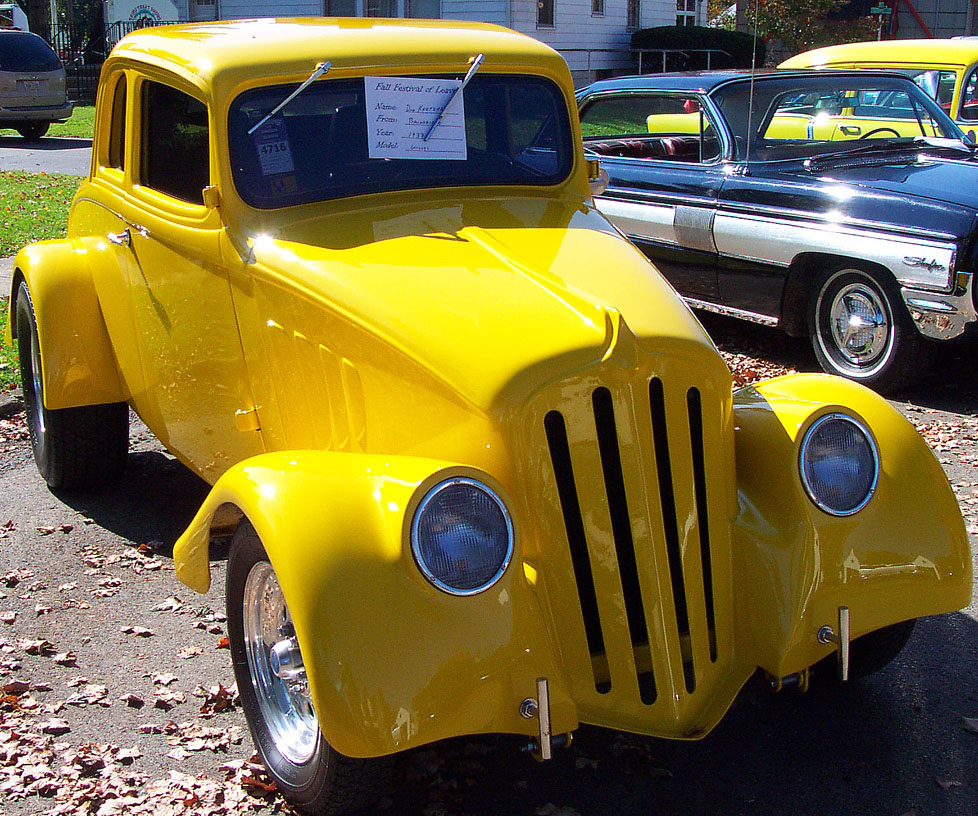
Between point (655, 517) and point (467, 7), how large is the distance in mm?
23888

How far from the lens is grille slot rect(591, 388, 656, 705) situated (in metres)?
2.90

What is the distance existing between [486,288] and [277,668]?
1217mm

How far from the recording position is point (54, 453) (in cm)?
522

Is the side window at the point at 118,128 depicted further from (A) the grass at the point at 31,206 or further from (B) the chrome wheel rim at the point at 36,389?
(A) the grass at the point at 31,206

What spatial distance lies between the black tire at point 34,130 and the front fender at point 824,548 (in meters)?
19.6

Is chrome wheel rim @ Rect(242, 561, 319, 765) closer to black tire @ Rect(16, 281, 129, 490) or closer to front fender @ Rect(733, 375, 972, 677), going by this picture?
front fender @ Rect(733, 375, 972, 677)

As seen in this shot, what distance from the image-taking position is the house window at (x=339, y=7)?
25.6 metres

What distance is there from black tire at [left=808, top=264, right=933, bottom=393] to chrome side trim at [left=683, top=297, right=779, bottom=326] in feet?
0.90

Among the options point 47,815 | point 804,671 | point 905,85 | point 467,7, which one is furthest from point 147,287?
point 467,7

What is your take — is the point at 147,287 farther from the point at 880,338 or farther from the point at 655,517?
the point at 880,338

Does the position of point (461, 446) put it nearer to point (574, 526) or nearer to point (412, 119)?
point (574, 526)

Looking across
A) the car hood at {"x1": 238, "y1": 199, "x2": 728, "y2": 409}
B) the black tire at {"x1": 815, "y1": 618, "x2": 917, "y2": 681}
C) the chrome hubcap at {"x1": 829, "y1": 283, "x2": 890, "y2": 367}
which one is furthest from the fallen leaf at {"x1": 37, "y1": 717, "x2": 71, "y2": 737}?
the chrome hubcap at {"x1": 829, "y1": 283, "x2": 890, "y2": 367}

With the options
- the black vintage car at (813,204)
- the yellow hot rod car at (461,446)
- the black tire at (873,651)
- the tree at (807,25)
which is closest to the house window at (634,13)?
the tree at (807,25)

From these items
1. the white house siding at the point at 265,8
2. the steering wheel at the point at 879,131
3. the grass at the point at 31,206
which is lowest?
the grass at the point at 31,206
